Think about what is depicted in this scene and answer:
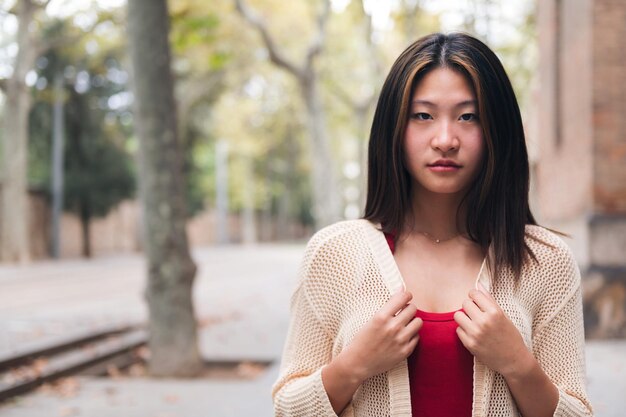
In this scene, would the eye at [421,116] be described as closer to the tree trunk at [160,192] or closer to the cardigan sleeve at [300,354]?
the cardigan sleeve at [300,354]

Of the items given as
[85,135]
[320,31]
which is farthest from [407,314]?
[85,135]

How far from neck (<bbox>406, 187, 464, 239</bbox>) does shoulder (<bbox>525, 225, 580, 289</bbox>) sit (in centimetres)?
20

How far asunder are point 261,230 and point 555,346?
63.8m

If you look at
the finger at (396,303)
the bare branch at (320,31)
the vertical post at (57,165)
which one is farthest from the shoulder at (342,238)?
the vertical post at (57,165)

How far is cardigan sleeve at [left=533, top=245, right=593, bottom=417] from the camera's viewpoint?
6.19 ft

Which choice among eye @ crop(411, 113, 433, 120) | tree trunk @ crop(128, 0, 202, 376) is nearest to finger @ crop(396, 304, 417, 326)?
eye @ crop(411, 113, 433, 120)

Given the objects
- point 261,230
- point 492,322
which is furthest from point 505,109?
point 261,230

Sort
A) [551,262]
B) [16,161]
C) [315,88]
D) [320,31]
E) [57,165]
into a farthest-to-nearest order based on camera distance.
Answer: [57,165]
[16,161]
[315,88]
[320,31]
[551,262]

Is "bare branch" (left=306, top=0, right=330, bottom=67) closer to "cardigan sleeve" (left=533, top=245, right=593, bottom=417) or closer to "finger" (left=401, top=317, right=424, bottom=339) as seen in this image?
"cardigan sleeve" (left=533, top=245, right=593, bottom=417)

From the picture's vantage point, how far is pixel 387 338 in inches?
68.2

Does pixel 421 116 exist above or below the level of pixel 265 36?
below

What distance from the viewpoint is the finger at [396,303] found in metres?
1.74

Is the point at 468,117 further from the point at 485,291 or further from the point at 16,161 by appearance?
the point at 16,161

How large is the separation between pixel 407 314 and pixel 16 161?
25545 mm
